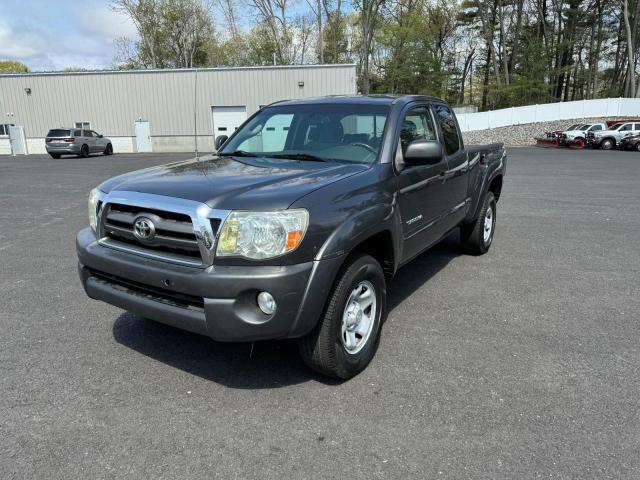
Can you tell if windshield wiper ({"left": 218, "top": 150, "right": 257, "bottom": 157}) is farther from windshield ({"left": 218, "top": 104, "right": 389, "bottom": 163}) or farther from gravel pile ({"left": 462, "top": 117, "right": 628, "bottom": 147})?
gravel pile ({"left": 462, "top": 117, "right": 628, "bottom": 147})

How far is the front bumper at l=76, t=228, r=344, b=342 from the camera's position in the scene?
104 inches

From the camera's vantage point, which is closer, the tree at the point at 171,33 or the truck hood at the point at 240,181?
the truck hood at the point at 240,181

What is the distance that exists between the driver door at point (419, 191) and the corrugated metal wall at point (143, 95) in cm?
2751

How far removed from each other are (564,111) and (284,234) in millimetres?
45121

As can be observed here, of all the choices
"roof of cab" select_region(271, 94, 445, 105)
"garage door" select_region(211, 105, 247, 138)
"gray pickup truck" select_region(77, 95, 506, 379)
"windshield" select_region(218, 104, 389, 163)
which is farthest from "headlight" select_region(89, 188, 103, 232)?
"garage door" select_region(211, 105, 247, 138)

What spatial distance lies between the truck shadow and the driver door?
0.78 m

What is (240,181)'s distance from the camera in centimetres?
307

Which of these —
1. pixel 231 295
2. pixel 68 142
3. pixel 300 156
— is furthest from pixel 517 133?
pixel 231 295

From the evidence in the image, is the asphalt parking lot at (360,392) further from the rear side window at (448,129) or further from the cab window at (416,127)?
the cab window at (416,127)

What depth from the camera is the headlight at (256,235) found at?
2.66 meters

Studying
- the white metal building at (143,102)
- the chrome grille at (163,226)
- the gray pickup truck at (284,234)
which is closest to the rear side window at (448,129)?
the gray pickup truck at (284,234)

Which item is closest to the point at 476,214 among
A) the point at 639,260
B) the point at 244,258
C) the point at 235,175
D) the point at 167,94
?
the point at 639,260

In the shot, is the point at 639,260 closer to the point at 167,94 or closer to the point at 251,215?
the point at 251,215

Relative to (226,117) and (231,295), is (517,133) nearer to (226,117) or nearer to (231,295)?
(226,117)
